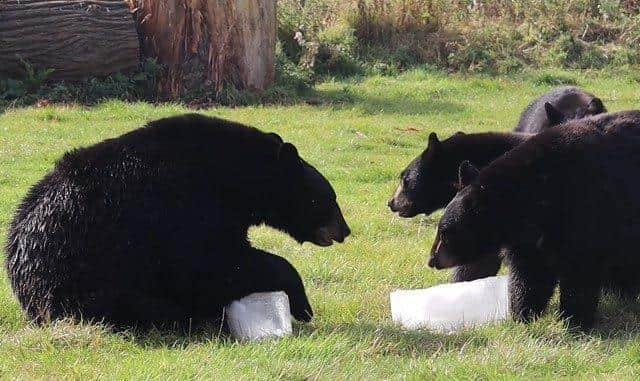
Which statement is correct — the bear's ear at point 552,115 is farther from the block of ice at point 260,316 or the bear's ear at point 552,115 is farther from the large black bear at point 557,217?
the block of ice at point 260,316

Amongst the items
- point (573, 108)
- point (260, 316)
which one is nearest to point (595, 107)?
point (573, 108)

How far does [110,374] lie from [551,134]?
327 centimetres

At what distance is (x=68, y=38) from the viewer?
48.5 ft

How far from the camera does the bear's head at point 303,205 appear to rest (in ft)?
21.1

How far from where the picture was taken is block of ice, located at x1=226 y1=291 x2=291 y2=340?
5.91m

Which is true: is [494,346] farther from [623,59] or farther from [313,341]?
[623,59]

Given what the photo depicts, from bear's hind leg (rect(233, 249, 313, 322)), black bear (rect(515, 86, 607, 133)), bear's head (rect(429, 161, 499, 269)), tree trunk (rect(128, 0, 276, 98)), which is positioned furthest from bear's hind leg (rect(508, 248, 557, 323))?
tree trunk (rect(128, 0, 276, 98))

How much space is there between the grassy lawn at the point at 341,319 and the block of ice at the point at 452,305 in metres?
0.15

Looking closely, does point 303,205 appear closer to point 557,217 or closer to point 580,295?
point 557,217

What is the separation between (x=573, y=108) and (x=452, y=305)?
466cm

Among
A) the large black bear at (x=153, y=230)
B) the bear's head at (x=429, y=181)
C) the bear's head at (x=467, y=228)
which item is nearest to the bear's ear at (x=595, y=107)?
the bear's head at (x=429, y=181)

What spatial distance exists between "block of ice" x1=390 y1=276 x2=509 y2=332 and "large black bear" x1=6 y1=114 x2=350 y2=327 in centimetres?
66

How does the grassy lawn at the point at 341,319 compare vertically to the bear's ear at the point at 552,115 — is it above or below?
below

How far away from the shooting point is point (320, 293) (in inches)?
280
